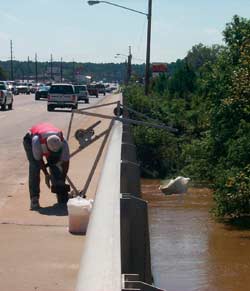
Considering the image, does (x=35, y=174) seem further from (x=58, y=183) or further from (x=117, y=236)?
(x=117, y=236)

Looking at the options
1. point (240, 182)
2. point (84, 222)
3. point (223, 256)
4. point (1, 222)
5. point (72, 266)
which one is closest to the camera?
point (72, 266)

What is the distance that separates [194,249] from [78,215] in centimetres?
524

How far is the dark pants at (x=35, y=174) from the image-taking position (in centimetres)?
1134

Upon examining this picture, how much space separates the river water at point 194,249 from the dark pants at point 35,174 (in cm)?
222

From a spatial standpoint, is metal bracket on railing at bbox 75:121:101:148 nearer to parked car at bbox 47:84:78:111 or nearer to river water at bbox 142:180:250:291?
river water at bbox 142:180:250:291

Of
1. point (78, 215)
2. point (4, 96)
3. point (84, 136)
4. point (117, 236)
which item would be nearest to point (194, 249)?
point (84, 136)

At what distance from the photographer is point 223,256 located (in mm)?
13820

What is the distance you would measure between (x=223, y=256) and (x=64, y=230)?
488 centimetres

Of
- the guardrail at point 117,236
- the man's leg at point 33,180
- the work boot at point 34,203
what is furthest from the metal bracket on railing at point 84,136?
the guardrail at point 117,236

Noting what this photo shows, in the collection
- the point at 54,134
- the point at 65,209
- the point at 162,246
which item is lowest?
the point at 162,246

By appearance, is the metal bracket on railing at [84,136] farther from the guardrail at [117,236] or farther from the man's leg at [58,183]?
the guardrail at [117,236]

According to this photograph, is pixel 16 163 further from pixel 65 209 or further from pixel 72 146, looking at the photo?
pixel 65 209

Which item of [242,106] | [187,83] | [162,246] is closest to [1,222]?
[162,246]

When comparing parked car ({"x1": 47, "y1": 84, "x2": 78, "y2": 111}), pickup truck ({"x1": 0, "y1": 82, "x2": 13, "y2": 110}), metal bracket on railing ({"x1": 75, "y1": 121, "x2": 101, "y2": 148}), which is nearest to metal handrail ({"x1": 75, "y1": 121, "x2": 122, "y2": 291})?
metal bracket on railing ({"x1": 75, "y1": 121, "x2": 101, "y2": 148})
